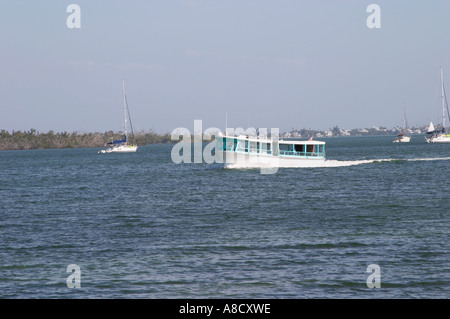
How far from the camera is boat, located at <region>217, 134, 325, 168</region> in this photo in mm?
66562

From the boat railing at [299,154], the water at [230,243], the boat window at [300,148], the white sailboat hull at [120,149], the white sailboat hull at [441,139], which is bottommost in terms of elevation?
the water at [230,243]

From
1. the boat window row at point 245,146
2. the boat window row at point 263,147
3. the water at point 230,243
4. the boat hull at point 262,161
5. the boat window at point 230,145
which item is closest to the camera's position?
the water at point 230,243

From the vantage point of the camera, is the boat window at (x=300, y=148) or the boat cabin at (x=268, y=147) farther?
the boat window at (x=300, y=148)

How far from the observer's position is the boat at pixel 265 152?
66562mm

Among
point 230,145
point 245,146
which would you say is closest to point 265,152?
point 245,146

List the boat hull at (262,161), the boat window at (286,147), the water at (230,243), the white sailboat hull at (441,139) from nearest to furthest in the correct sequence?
the water at (230,243) < the boat hull at (262,161) < the boat window at (286,147) < the white sailboat hull at (441,139)

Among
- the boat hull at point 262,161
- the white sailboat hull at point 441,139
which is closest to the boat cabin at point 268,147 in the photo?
the boat hull at point 262,161

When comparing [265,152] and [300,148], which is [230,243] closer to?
[265,152]

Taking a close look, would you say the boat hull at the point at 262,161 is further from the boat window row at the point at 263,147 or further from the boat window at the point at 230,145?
the boat window at the point at 230,145

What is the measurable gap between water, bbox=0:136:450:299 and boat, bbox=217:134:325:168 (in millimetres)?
16713

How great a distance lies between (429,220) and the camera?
1206 inches

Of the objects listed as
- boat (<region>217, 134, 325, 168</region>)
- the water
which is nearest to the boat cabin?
boat (<region>217, 134, 325, 168</region>)

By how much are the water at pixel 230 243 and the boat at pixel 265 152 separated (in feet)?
54.8
